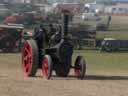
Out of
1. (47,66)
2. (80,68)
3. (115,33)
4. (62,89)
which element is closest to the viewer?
(62,89)

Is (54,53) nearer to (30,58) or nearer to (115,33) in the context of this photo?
(30,58)

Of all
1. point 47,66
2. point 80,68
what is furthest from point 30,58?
point 80,68

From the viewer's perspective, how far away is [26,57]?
1628 cm

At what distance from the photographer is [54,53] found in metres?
15.4

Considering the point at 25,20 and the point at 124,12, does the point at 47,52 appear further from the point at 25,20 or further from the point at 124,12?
the point at 124,12

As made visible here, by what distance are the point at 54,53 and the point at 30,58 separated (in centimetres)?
86

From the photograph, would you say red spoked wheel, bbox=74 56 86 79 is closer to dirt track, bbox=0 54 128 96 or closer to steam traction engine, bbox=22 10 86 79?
steam traction engine, bbox=22 10 86 79

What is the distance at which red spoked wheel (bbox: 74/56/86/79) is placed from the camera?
15291mm

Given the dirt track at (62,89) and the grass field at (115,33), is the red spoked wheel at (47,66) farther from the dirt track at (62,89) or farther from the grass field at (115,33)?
the grass field at (115,33)

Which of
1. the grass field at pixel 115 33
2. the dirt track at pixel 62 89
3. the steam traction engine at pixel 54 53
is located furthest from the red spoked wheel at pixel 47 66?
the grass field at pixel 115 33

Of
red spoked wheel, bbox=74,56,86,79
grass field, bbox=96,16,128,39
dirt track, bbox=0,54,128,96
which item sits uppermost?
dirt track, bbox=0,54,128,96

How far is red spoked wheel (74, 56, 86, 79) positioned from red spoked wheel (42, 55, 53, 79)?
997 mm

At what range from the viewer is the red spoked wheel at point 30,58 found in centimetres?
1537

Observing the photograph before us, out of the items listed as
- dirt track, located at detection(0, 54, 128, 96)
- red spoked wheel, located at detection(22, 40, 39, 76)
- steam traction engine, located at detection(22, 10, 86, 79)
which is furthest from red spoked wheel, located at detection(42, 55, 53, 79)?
dirt track, located at detection(0, 54, 128, 96)
